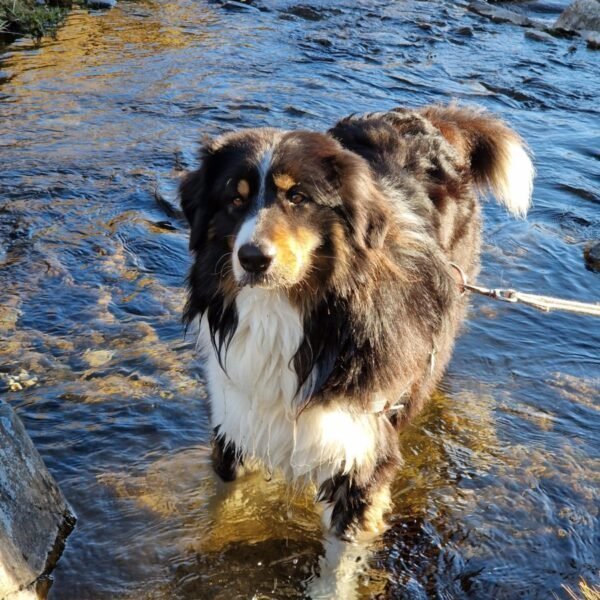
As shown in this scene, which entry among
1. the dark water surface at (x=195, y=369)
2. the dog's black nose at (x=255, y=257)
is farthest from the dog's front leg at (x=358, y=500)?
the dog's black nose at (x=255, y=257)

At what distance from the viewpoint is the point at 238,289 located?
121 inches

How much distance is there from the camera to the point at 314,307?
309cm

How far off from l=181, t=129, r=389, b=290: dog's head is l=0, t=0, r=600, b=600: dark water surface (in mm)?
1357

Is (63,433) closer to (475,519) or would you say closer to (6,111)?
(475,519)

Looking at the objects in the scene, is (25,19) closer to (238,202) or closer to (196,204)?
(196,204)

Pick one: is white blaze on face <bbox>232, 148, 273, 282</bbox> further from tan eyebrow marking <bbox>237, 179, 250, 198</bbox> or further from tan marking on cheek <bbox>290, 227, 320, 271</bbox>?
tan marking on cheek <bbox>290, 227, 320, 271</bbox>

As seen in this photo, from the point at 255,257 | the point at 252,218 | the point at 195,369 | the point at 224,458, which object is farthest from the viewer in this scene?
the point at 195,369

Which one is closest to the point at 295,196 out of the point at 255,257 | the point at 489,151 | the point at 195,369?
the point at 255,257

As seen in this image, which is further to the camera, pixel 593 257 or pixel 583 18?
pixel 583 18

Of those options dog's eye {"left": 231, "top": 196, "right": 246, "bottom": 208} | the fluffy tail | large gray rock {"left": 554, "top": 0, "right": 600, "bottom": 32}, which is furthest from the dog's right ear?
large gray rock {"left": 554, "top": 0, "right": 600, "bottom": 32}

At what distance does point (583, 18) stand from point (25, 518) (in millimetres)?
14243

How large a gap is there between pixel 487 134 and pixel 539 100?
242 inches

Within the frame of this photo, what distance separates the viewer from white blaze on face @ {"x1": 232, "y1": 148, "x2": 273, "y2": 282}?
287 cm

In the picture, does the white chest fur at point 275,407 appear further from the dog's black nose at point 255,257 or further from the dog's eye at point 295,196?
the dog's eye at point 295,196
